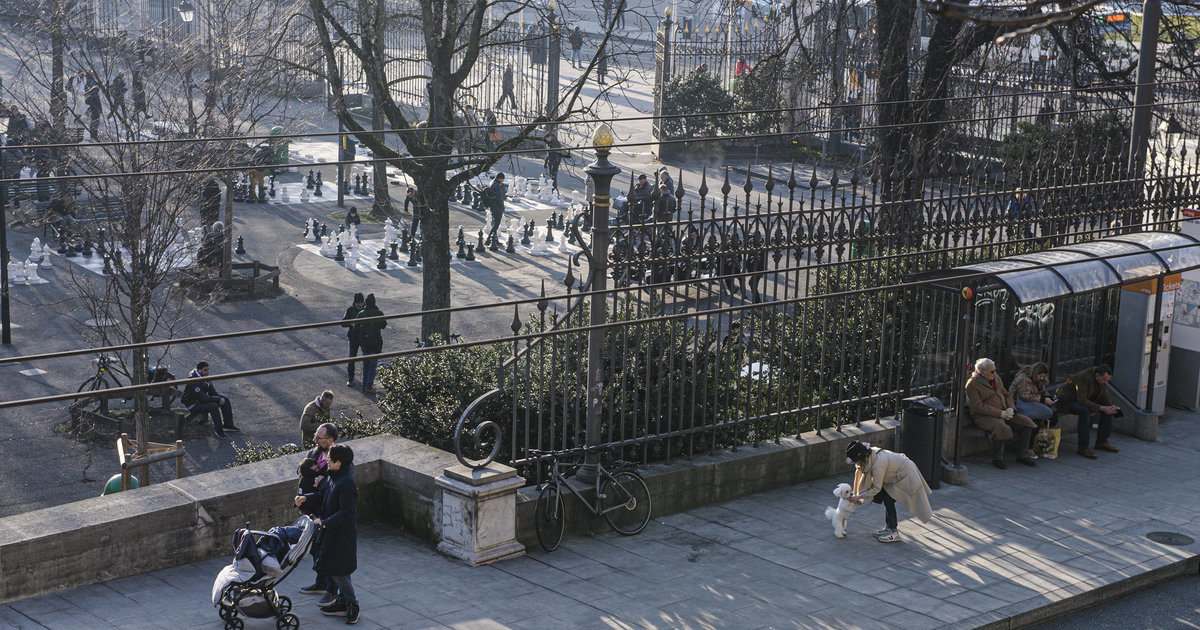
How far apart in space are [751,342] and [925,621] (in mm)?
3315

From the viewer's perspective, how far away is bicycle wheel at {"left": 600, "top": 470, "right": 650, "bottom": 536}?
10703 millimetres

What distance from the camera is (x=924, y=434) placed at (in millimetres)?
12219

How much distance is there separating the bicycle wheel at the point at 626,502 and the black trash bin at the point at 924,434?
2896 mm

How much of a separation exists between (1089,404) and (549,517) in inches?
268

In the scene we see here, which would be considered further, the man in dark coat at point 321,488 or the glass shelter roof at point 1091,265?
the glass shelter roof at point 1091,265

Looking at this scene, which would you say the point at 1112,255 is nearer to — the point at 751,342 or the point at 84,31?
the point at 751,342

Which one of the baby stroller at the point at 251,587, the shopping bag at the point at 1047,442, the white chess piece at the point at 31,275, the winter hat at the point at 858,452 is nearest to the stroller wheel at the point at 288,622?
the baby stroller at the point at 251,587

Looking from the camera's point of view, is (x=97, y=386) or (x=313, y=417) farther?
(x=97, y=386)

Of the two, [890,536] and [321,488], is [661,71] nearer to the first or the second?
[890,536]

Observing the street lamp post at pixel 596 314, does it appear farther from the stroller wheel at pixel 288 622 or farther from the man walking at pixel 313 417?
the man walking at pixel 313 417

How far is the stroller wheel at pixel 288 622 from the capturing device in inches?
321

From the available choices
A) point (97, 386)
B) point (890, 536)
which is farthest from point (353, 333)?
point (890, 536)

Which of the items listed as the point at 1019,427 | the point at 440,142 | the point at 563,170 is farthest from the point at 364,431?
the point at 563,170

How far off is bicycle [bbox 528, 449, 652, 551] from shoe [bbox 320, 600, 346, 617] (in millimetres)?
1990
